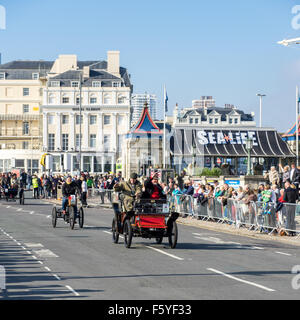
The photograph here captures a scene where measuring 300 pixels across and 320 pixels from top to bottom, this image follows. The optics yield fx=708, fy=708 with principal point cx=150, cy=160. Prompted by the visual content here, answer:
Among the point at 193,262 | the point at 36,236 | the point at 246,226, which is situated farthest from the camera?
the point at 246,226

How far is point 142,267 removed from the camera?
605 inches

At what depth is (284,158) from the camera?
69062 millimetres

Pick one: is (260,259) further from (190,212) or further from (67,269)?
(190,212)

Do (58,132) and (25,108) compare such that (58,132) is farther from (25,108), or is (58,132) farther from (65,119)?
(25,108)

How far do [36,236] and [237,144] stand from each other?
48.2 metres

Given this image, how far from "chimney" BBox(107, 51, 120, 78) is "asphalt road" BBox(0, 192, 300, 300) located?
84971 mm

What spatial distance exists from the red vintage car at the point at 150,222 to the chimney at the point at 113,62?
89.4m

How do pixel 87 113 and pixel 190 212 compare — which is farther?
pixel 87 113

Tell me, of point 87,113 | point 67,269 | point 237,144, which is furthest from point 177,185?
point 87,113

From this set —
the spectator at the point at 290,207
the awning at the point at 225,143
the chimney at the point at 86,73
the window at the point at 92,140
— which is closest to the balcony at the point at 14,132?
the window at the point at 92,140

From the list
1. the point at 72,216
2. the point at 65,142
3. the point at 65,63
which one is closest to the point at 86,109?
the point at 65,142

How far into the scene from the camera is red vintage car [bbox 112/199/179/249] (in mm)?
19219

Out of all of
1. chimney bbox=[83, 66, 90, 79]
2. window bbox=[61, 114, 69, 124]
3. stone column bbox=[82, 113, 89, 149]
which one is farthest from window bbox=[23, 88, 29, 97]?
stone column bbox=[82, 113, 89, 149]

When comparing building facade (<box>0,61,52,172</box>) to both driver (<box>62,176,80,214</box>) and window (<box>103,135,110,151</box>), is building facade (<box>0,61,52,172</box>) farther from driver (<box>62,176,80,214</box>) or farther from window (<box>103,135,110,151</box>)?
driver (<box>62,176,80,214</box>)
